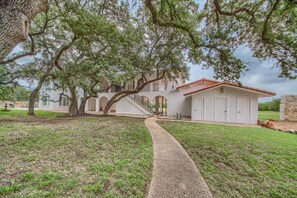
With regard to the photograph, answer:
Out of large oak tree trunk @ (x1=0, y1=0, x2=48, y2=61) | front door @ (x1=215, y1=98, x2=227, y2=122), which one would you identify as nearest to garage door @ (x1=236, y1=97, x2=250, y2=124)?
front door @ (x1=215, y1=98, x2=227, y2=122)

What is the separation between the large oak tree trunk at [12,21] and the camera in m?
1.85

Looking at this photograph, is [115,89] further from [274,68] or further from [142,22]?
[274,68]

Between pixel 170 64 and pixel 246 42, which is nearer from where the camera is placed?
pixel 246 42

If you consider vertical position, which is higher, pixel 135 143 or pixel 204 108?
pixel 204 108

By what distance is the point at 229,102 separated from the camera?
15.8 m

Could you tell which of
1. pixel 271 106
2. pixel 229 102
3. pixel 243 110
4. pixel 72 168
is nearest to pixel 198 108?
pixel 229 102

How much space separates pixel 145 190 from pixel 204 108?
14.6 meters

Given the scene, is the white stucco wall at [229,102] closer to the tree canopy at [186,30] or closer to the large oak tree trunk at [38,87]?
the tree canopy at [186,30]

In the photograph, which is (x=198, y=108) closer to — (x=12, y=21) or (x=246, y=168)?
(x=246, y=168)

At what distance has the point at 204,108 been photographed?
16.4 m

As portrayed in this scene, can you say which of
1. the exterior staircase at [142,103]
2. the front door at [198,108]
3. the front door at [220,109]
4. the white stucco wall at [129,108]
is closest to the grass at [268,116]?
the front door at [220,109]

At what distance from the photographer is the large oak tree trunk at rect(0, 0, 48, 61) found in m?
1.85

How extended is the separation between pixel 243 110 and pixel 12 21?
1723 cm

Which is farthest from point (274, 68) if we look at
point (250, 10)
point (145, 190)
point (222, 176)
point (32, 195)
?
point (32, 195)
